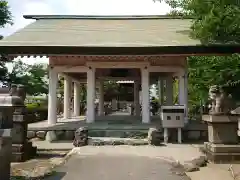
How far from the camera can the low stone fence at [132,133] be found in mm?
12961

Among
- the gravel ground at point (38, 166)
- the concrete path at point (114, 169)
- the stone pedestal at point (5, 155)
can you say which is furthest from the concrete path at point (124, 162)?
the stone pedestal at point (5, 155)

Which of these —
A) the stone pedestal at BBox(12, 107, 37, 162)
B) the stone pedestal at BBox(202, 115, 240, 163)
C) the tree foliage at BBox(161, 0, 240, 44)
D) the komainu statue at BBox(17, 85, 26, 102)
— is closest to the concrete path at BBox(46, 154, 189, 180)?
→ the stone pedestal at BBox(202, 115, 240, 163)

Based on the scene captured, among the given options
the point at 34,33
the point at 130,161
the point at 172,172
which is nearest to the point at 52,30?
the point at 34,33

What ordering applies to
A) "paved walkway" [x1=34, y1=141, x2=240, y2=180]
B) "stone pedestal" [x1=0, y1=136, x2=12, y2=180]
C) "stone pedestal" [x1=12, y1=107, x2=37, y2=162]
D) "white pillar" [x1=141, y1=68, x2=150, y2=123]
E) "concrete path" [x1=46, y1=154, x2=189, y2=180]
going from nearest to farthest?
"stone pedestal" [x1=0, y1=136, x2=12, y2=180]
"concrete path" [x1=46, y1=154, x2=189, y2=180]
"paved walkway" [x1=34, y1=141, x2=240, y2=180]
"stone pedestal" [x1=12, y1=107, x2=37, y2=162]
"white pillar" [x1=141, y1=68, x2=150, y2=123]

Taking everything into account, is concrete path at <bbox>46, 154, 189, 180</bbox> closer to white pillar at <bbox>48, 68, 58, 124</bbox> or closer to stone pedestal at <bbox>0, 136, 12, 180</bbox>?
stone pedestal at <bbox>0, 136, 12, 180</bbox>

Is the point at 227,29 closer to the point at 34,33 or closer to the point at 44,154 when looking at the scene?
the point at 44,154

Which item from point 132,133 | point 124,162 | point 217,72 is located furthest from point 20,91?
point 217,72

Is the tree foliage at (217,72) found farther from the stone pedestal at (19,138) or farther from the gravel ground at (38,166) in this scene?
the stone pedestal at (19,138)

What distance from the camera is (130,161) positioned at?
27.9ft

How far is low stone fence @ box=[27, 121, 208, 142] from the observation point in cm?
1296

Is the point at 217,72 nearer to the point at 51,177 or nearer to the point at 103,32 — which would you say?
the point at 103,32

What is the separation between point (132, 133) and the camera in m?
13.0

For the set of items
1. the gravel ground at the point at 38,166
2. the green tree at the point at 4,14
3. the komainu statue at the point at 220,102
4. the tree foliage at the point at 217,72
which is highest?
the green tree at the point at 4,14

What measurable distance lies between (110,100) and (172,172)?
32.3 meters
